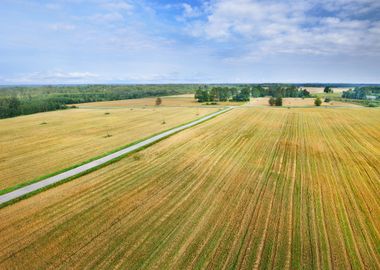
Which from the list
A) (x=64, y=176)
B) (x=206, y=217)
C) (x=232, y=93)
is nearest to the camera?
(x=206, y=217)

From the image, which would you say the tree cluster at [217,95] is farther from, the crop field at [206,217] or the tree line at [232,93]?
the crop field at [206,217]

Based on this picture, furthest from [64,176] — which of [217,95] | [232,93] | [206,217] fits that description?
[232,93]

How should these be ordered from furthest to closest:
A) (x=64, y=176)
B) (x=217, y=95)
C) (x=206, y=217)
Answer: (x=217, y=95) → (x=64, y=176) → (x=206, y=217)

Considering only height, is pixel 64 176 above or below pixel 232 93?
below

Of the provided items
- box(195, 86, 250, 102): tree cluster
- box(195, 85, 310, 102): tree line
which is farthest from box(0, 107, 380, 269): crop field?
box(195, 85, 310, 102): tree line

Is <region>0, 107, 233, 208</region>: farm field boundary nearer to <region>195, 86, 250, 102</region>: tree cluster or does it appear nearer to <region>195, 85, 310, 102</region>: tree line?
<region>195, 86, 250, 102</region>: tree cluster

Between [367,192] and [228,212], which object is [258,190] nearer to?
[228,212]

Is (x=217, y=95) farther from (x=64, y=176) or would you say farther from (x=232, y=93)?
(x=64, y=176)

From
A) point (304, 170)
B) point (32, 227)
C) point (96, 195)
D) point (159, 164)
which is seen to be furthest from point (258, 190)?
point (32, 227)
